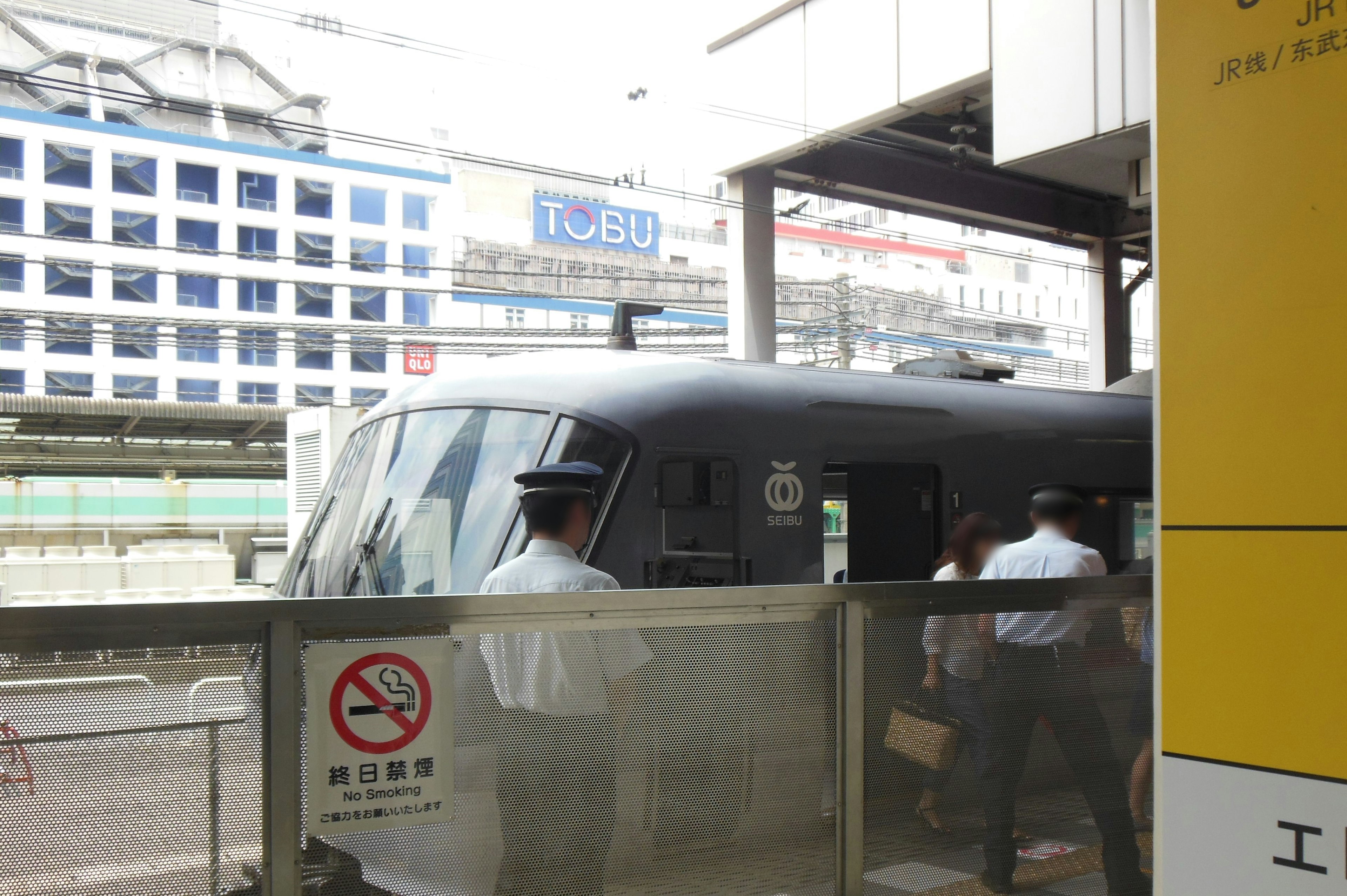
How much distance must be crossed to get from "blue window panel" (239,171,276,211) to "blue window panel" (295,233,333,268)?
80.0 inches

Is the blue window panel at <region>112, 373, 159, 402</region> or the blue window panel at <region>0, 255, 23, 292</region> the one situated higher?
the blue window panel at <region>0, 255, 23, 292</region>

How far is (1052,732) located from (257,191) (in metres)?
63.3

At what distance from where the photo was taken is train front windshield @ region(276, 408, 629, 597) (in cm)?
649

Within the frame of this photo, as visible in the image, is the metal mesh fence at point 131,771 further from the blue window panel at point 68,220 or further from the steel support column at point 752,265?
the blue window panel at point 68,220

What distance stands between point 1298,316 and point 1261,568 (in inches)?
21.4

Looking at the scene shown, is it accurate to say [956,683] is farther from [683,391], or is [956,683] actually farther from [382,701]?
[683,391]

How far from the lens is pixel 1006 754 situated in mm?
4055

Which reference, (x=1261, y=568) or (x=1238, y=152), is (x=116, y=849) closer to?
(x=1261, y=568)

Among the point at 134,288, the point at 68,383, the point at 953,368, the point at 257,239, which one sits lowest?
the point at 953,368

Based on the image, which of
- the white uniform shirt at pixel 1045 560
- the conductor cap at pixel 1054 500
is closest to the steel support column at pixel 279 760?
the white uniform shirt at pixel 1045 560

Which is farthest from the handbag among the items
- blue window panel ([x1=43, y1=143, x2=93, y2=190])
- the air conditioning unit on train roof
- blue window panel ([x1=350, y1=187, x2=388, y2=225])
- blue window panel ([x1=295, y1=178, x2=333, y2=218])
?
blue window panel ([x1=350, y1=187, x2=388, y2=225])

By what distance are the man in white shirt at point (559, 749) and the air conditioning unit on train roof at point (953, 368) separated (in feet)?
20.1

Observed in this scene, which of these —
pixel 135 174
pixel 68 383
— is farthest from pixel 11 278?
pixel 135 174

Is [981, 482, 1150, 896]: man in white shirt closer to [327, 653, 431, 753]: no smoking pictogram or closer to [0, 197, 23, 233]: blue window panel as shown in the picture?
[327, 653, 431, 753]: no smoking pictogram
